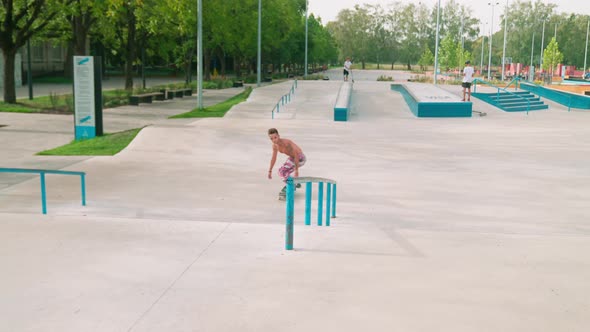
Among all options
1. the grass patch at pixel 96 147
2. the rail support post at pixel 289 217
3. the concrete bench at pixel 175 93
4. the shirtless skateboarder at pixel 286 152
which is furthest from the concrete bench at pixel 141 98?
the rail support post at pixel 289 217

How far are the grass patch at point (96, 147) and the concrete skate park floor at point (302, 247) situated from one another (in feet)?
3.25

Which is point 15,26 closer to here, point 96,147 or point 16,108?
point 16,108

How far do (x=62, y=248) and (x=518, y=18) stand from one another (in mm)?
144208

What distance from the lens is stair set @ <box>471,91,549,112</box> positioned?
31.9 m

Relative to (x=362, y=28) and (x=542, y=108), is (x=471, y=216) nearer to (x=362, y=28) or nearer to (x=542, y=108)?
(x=542, y=108)

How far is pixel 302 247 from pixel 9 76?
2598 centimetres

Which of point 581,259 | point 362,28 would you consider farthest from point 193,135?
point 362,28

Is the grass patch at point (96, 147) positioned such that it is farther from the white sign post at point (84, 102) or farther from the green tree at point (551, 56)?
the green tree at point (551, 56)

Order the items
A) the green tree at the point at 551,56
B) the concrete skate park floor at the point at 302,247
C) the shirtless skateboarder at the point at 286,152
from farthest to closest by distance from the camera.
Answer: the green tree at the point at 551,56 < the shirtless skateboarder at the point at 286,152 < the concrete skate park floor at the point at 302,247

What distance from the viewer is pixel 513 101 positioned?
33.5 meters

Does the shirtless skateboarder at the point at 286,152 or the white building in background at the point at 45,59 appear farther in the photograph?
the white building in background at the point at 45,59

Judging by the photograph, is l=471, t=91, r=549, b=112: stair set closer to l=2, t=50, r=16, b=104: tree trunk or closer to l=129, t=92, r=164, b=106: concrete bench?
l=129, t=92, r=164, b=106: concrete bench

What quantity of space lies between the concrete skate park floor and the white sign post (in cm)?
388

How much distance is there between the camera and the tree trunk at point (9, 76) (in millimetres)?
28567
